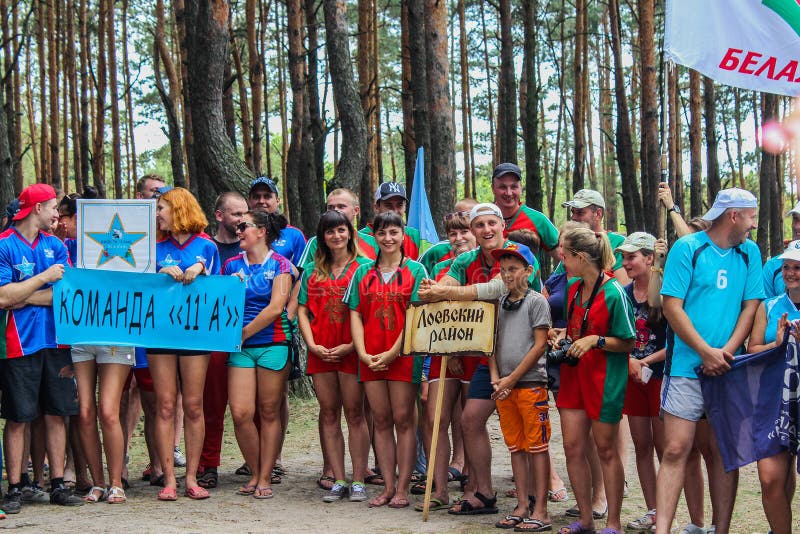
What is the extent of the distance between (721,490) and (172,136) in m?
15.8

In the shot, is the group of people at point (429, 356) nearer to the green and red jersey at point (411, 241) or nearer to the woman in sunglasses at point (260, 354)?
the woman in sunglasses at point (260, 354)

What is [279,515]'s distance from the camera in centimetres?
657

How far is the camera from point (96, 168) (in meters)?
23.4

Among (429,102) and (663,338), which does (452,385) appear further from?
(429,102)

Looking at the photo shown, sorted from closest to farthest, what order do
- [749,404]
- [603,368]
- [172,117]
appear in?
1. [749,404]
2. [603,368]
3. [172,117]

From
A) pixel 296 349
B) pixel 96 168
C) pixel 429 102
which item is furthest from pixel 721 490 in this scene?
pixel 96 168

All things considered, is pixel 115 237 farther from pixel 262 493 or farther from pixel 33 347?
pixel 262 493

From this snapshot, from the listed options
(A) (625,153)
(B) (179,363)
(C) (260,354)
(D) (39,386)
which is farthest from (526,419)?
(A) (625,153)

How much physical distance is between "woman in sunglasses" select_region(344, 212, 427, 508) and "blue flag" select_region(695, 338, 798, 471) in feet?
7.63

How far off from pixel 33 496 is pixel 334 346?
8.38 ft

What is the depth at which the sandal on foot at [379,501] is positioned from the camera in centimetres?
680

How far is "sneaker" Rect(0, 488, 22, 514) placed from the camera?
6508 mm

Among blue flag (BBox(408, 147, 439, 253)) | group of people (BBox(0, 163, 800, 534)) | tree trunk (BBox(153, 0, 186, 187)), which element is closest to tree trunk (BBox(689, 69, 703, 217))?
tree trunk (BBox(153, 0, 186, 187))

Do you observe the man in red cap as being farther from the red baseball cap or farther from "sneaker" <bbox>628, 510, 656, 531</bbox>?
"sneaker" <bbox>628, 510, 656, 531</bbox>
